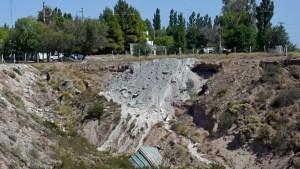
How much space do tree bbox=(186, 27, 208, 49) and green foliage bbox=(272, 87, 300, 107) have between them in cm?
4956

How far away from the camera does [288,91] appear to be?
162 ft

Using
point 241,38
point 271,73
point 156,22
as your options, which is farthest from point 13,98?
point 156,22

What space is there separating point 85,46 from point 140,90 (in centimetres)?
2718

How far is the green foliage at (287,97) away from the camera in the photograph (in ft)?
159

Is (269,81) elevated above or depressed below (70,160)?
above

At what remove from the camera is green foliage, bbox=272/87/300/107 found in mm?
48531

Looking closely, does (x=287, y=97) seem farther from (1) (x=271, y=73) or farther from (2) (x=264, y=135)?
(1) (x=271, y=73)

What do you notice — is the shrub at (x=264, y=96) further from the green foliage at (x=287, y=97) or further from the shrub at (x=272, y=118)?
the shrub at (x=272, y=118)

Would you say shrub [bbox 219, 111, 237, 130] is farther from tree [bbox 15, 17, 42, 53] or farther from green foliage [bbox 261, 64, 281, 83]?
tree [bbox 15, 17, 42, 53]

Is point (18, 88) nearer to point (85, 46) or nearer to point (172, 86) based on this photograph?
point (172, 86)

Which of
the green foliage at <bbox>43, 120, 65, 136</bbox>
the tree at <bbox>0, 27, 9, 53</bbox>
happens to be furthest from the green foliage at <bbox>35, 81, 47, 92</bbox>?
the tree at <bbox>0, 27, 9, 53</bbox>

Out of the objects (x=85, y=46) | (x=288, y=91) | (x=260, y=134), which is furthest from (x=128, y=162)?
(x=85, y=46)

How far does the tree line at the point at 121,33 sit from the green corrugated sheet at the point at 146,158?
27234 millimetres

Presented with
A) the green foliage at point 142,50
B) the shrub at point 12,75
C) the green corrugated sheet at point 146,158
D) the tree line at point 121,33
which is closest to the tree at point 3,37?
the tree line at point 121,33
